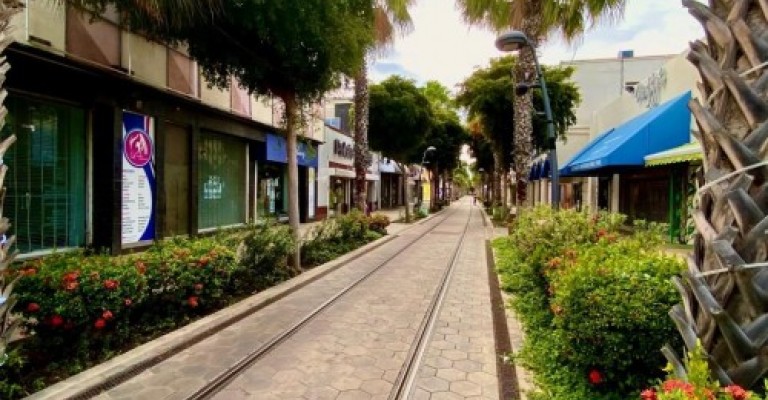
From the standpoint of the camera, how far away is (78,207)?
1012 centimetres

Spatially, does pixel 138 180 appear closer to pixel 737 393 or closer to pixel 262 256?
pixel 262 256

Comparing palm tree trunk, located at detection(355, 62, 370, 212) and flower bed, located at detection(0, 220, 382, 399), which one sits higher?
palm tree trunk, located at detection(355, 62, 370, 212)

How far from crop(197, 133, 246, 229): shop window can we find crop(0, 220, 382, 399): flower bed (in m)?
8.81

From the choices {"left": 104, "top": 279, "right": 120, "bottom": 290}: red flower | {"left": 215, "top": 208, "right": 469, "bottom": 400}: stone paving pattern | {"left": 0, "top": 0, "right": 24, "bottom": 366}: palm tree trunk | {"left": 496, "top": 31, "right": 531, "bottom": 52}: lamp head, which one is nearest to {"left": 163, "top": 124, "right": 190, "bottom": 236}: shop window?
{"left": 215, "top": 208, "right": 469, "bottom": 400}: stone paving pattern

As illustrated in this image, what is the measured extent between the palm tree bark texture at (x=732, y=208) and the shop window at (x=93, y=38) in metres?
10.2

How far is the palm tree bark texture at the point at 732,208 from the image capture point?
1947mm

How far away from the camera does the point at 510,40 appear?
9094 millimetres

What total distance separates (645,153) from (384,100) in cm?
1574

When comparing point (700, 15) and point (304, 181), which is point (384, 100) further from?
point (700, 15)

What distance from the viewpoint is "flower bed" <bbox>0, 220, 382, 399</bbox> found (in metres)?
4.17

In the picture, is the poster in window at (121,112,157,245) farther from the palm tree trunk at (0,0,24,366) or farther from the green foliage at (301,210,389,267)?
the palm tree trunk at (0,0,24,366)

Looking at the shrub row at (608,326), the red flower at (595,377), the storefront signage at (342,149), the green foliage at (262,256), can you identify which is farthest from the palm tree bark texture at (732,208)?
the storefront signage at (342,149)

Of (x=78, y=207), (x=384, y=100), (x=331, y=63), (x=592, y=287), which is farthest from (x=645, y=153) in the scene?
(x=384, y=100)

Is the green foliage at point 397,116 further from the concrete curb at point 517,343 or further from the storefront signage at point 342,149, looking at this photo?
the concrete curb at point 517,343
